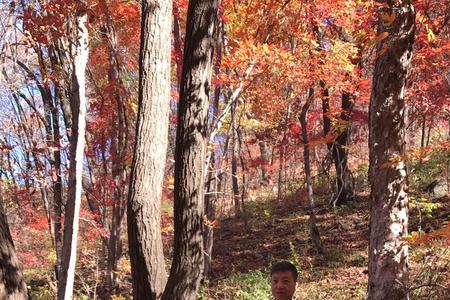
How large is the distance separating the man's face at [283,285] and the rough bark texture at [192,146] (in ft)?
2.30

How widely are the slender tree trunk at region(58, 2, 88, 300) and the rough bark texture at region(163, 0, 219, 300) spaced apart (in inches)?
158

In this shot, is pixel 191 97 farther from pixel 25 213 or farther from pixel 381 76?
pixel 25 213

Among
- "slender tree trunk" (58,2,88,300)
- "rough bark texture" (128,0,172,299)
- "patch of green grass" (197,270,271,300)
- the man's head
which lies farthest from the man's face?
→ "patch of green grass" (197,270,271,300)

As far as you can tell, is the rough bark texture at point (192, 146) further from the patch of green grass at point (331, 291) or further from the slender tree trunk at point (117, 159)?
the slender tree trunk at point (117, 159)

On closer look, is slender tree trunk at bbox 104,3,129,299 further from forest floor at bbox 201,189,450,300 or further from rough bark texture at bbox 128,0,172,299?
rough bark texture at bbox 128,0,172,299

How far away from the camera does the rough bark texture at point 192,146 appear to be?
325 cm

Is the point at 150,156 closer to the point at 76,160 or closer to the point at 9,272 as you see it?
the point at 9,272

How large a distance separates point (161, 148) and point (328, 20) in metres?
9.19

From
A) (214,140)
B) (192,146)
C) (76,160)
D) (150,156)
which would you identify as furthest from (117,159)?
(192,146)

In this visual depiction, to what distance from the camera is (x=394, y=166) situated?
14.1 ft

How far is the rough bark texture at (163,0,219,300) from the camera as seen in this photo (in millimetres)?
3250

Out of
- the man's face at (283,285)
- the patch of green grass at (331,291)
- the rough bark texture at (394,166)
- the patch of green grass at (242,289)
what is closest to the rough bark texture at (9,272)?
the man's face at (283,285)

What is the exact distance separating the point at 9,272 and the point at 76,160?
4118 millimetres

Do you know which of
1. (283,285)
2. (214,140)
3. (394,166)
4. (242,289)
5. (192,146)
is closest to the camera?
(192,146)
